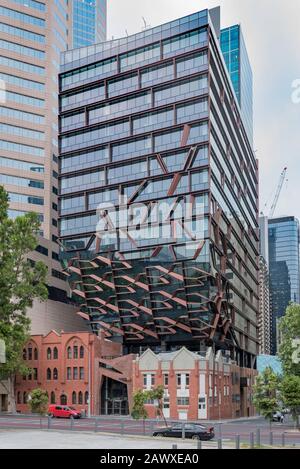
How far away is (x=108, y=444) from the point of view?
3466 centimetres

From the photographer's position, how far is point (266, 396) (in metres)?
62.8

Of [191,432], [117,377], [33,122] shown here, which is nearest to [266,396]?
[191,432]

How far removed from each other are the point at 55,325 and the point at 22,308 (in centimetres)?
4822

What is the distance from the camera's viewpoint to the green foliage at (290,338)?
8731cm

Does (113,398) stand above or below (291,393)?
below

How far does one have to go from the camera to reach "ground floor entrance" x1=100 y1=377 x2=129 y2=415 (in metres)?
97.6

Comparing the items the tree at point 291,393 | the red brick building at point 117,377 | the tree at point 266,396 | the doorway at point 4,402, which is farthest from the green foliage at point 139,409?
the doorway at point 4,402

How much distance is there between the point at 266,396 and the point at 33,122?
81.0 metres

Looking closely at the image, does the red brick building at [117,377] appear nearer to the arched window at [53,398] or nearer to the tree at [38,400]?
the arched window at [53,398]

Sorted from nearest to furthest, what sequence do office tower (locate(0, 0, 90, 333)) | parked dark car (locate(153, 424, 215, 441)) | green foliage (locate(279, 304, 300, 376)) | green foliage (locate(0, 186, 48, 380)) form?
parked dark car (locate(153, 424, 215, 441)) < green foliage (locate(0, 186, 48, 380)) < green foliage (locate(279, 304, 300, 376)) < office tower (locate(0, 0, 90, 333))

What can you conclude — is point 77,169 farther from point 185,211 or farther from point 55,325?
point 55,325

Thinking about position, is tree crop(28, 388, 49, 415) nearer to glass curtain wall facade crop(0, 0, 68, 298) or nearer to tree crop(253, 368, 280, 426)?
tree crop(253, 368, 280, 426)

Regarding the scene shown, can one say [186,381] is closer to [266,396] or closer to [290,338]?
[290,338]

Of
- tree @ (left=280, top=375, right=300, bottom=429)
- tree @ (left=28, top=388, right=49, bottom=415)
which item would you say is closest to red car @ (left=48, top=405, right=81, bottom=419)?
tree @ (left=28, top=388, right=49, bottom=415)
